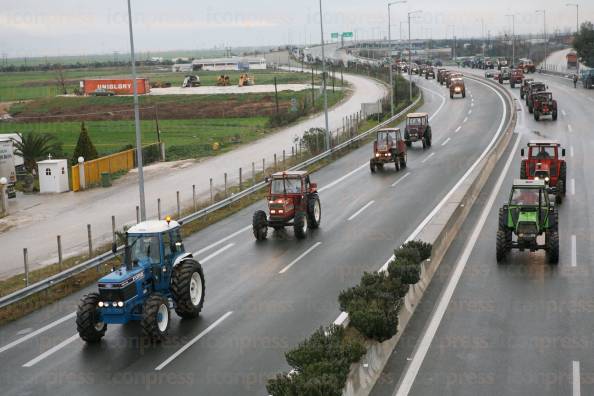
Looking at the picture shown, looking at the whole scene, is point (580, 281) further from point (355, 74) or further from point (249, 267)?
point (355, 74)

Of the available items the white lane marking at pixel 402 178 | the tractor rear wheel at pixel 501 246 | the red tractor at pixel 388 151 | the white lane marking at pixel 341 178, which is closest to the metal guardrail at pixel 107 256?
the white lane marking at pixel 341 178

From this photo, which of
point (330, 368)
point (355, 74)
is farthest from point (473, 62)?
point (330, 368)

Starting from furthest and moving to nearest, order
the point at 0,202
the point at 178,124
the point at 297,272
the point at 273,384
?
the point at 178,124 < the point at 0,202 < the point at 297,272 < the point at 273,384

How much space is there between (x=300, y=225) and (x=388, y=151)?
16726 mm

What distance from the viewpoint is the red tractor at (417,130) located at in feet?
169

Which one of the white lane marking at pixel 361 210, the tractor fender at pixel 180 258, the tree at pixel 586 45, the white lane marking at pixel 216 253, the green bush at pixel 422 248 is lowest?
the white lane marking at pixel 216 253

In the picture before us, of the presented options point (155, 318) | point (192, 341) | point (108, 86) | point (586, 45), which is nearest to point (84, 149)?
point (192, 341)

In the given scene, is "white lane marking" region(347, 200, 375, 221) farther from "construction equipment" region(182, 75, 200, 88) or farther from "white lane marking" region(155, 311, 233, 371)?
"construction equipment" region(182, 75, 200, 88)

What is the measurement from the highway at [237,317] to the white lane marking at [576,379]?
17.7 ft

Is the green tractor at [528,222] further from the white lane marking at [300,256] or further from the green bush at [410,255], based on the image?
the white lane marking at [300,256]

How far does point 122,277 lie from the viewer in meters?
16.9

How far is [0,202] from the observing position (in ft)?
125

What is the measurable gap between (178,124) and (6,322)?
66646mm

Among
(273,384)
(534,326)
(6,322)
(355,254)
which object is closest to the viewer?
(273,384)
